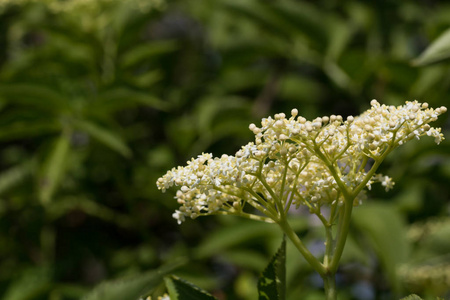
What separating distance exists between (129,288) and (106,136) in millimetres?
982

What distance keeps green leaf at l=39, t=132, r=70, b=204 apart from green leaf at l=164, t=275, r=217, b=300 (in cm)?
99

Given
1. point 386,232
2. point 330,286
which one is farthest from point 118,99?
point 330,286

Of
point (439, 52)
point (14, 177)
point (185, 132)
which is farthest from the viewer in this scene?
point (185, 132)

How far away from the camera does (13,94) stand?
5.10 ft

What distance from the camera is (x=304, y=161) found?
0.67 metres

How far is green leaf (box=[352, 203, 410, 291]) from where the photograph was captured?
54.2 inches

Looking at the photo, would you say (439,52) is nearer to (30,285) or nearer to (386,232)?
(386,232)

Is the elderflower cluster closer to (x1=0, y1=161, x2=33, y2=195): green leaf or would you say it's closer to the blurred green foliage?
the blurred green foliage

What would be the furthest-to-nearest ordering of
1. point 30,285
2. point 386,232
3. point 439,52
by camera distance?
point 30,285
point 386,232
point 439,52

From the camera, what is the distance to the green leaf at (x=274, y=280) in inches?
25.1

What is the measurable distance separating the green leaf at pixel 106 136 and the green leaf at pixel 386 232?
688mm

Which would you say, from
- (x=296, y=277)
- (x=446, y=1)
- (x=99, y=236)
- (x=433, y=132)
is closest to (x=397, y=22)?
(x=446, y=1)

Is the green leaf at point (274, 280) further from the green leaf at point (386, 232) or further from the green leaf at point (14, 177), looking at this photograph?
the green leaf at point (14, 177)

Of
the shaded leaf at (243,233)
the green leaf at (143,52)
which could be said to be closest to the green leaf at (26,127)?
the green leaf at (143,52)
